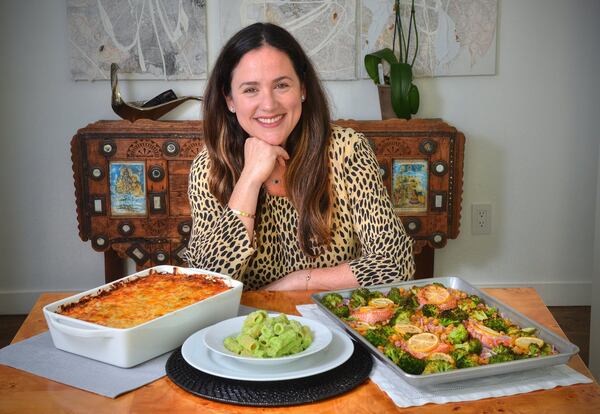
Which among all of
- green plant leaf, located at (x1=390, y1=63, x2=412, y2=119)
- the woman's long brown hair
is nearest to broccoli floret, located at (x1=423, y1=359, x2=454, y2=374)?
the woman's long brown hair

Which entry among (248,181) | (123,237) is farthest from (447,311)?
(123,237)

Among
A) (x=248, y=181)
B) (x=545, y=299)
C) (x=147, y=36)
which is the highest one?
(x=147, y=36)

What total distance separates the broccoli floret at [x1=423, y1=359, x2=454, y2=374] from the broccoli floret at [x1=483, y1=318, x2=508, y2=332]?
189 millimetres

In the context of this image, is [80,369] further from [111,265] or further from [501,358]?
[111,265]

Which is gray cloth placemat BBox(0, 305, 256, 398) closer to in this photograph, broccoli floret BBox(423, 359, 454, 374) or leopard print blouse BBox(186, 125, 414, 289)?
broccoli floret BBox(423, 359, 454, 374)

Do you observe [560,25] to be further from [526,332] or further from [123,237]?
[526,332]

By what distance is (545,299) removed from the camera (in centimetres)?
377

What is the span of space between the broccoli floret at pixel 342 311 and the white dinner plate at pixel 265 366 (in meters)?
0.12

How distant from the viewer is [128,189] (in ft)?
10.3

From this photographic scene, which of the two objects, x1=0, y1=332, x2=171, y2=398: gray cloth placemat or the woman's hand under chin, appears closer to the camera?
x1=0, y1=332, x2=171, y2=398: gray cloth placemat

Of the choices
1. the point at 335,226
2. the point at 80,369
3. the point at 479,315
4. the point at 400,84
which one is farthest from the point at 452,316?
the point at 400,84

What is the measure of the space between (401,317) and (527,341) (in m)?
0.23

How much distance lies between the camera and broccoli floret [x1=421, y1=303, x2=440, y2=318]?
136 centimetres

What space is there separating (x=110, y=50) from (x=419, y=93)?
1499 millimetres
